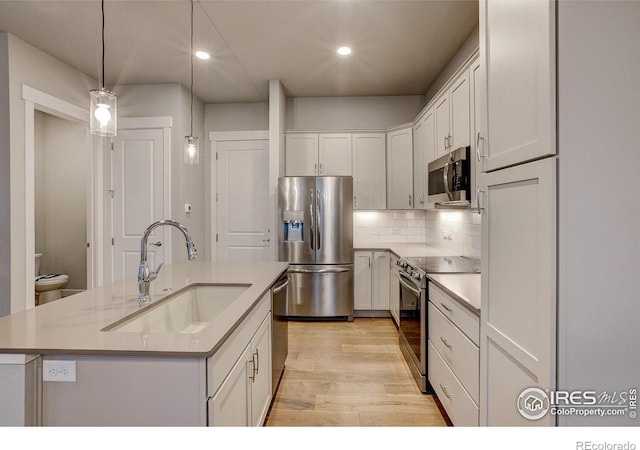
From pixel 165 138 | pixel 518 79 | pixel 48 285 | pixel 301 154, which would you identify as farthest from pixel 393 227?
pixel 48 285

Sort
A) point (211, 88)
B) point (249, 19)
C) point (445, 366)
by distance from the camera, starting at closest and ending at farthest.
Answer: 1. point (445, 366)
2. point (249, 19)
3. point (211, 88)

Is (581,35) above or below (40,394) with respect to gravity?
above

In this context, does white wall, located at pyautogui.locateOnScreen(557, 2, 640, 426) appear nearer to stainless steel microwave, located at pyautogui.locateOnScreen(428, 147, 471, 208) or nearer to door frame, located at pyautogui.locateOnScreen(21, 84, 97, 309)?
stainless steel microwave, located at pyautogui.locateOnScreen(428, 147, 471, 208)

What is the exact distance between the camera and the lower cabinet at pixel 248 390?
1.27 meters

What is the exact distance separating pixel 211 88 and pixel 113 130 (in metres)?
3.01

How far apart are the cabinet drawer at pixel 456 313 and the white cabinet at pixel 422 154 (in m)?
1.52

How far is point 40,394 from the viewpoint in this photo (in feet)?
3.77

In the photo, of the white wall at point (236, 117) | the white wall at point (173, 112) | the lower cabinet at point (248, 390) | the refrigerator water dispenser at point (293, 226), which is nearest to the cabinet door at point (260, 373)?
the lower cabinet at point (248, 390)

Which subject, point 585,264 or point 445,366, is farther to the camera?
point 445,366

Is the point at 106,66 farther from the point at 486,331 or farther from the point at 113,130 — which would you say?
the point at 486,331

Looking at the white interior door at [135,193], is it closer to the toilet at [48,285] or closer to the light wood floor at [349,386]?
the toilet at [48,285]

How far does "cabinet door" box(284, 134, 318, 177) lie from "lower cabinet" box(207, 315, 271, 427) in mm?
2782

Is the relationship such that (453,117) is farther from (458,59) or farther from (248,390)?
(248,390)

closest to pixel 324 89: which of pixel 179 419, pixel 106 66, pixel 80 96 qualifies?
pixel 106 66
